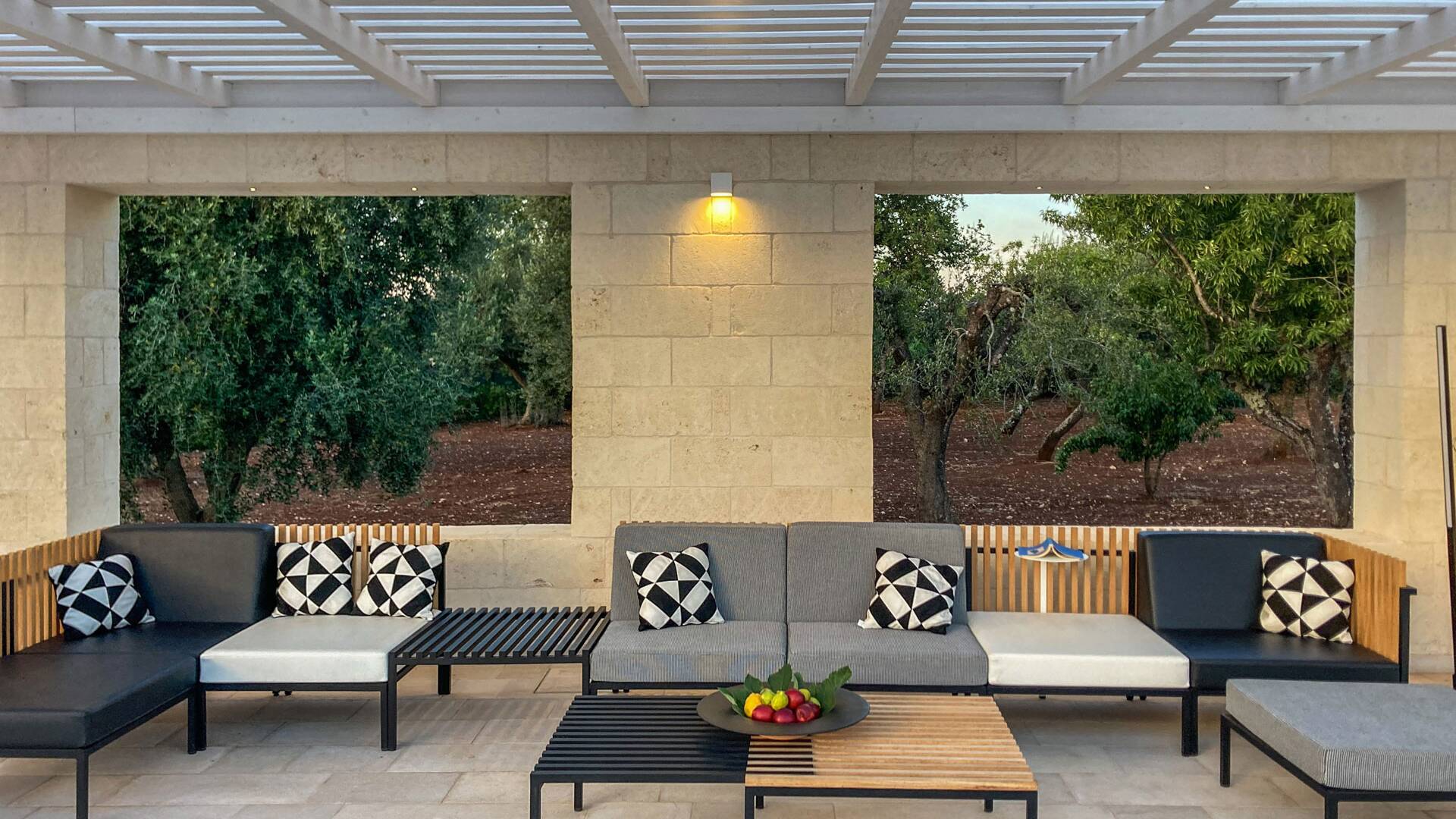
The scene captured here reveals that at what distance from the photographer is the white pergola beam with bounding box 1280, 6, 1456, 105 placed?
4.90 meters

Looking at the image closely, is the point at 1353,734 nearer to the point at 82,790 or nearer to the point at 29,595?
the point at 82,790

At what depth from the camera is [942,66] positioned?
19.4 feet

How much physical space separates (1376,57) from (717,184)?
3.15 m

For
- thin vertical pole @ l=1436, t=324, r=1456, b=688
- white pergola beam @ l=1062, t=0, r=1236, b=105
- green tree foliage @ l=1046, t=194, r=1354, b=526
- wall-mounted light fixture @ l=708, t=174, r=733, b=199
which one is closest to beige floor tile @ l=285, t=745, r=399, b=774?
wall-mounted light fixture @ l=708, t=174, r=733, b=199

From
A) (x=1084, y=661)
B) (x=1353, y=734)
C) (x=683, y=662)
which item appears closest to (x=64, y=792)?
(x=683, y=662)

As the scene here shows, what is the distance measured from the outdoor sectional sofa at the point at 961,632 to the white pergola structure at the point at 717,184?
904mm

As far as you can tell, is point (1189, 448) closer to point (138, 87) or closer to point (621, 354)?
point (621, 354)

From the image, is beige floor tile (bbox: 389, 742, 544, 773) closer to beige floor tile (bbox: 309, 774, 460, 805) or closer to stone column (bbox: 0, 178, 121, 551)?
beige floor tile (bbox: 309, 774, 460, 805)

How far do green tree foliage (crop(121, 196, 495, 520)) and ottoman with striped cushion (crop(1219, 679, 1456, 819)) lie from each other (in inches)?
277

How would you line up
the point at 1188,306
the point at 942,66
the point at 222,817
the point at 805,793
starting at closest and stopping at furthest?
the point at 805,793 < the point at 222,817 < the point at 942,66 < the point at 1188,306

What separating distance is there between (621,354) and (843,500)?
4.76 ft

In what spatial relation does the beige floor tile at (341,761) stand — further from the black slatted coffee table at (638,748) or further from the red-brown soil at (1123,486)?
the red-brown soil at (1123,486)

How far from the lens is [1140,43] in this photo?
5.09m

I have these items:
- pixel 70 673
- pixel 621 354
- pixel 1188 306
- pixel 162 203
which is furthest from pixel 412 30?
pixel 1188 306
